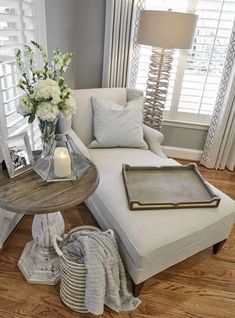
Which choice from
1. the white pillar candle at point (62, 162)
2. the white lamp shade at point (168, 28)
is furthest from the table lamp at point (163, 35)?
the white pillar candle at point (62, 162)

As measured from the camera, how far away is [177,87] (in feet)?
8.38

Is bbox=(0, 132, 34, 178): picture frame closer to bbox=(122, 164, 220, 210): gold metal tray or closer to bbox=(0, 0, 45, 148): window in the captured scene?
bbox=(0, 0, 45, 148): window

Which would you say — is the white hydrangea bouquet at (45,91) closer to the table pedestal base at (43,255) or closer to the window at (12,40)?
the window at (12,40)

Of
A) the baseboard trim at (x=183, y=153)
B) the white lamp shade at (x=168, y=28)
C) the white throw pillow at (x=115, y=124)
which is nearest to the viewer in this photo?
the white lamp shade at (x=168, y=28)

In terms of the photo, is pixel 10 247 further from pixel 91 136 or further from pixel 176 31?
pixel 176 31

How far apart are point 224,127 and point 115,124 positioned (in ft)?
3.95

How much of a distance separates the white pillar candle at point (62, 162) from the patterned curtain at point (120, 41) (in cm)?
141

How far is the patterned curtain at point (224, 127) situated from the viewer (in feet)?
7.47

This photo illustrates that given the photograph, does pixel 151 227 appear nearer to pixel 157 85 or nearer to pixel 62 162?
pixel 62 162

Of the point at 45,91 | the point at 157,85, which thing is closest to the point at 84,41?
the point at 157,85

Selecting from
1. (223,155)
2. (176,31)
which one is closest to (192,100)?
(223,155)

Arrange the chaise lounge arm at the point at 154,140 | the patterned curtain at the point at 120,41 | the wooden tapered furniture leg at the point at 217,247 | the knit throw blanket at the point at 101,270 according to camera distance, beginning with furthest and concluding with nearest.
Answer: the patterned curtain at the point at 120,41 → the chaise lounge arm at the point at 154,140 → the wooden tapered furniture leg at the point at 217,247 → the knit throw blanket at the point at 101,270

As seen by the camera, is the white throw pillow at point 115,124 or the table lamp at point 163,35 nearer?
the table lamp at point 163,35

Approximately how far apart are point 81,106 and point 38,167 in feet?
2.59
